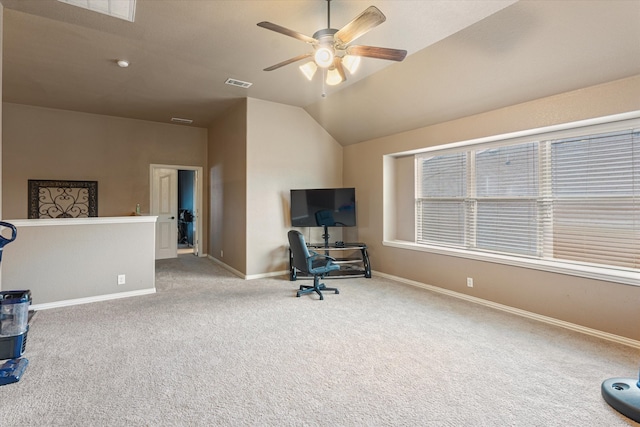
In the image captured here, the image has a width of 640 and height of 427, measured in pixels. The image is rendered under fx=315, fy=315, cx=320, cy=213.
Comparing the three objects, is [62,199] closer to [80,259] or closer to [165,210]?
[165,210]

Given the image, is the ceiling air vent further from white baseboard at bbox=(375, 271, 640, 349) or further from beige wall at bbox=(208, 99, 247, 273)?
white baseboard at bbox=(375, 271, 640, 349)

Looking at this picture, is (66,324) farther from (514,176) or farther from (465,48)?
(514,176)

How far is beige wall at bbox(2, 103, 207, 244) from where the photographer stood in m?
5.54

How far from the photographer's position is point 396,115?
4.62 m

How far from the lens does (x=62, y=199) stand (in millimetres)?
5883

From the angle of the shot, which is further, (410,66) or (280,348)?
(410,66)

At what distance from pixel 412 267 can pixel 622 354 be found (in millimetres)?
2502

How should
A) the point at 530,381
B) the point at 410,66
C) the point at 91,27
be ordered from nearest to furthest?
the point at 530,381 < the point at 91,27 < the point at 410,66

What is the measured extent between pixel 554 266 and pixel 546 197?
0.79 metres

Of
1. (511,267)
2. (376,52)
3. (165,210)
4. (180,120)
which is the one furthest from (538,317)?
(165,210)

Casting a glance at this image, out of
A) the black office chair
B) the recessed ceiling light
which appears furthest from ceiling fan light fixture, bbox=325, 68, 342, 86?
the black office chair

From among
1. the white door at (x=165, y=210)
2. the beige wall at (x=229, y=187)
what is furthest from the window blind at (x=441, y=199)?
the white door at (x=165, y=210)

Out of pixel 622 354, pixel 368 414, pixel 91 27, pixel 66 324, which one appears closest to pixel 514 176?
pixel 622 354

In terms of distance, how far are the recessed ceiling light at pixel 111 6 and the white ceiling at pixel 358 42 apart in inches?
2.6
